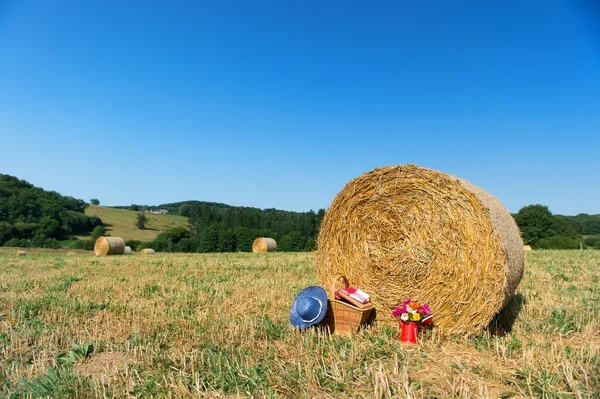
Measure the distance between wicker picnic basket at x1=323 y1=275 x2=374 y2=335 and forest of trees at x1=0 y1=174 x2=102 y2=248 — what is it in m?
48.7

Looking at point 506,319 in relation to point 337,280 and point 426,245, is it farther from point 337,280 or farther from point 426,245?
point 337,280

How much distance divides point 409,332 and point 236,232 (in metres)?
41.8

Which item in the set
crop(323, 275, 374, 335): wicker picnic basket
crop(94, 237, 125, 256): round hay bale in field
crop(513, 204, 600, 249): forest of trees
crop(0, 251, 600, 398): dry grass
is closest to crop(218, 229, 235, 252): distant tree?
crop(94, 237, 125, 256): round hay bale in field

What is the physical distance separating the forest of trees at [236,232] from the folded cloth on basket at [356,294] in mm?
31657

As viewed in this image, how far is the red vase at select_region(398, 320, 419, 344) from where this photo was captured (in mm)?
4824

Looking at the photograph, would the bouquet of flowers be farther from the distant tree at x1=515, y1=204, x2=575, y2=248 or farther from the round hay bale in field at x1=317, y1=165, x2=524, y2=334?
the distant tree at x1=515, y1=204, x2=575, y2=248

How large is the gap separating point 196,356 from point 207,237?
140ft

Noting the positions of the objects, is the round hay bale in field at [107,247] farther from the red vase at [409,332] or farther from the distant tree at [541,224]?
the distant tree at [541,224]

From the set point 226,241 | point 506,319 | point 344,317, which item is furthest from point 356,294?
point 226,241

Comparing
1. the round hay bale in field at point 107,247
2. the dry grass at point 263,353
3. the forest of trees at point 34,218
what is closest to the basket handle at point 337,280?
the dry grass at point 263,353

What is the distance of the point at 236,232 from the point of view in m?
45.8

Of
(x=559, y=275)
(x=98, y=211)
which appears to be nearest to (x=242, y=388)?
(x=559, y=275)

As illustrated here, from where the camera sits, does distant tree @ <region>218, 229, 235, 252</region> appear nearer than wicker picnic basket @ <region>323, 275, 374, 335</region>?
No

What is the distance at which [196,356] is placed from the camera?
13.4ft
